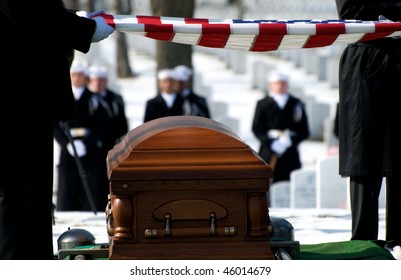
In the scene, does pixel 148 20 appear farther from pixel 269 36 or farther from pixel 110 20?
pixel 269 36

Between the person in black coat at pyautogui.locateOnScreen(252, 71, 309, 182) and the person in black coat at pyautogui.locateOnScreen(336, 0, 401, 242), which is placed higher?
the person in black coat at pyautogui.locateOnScreen(336, 0, 401, 242)

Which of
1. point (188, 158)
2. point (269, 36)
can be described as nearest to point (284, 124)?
point (269, 36)

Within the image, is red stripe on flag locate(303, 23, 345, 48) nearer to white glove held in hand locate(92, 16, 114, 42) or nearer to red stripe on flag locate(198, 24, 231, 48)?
red stripe on flag locate(198, 24, 231, 48)

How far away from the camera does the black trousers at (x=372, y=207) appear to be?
707 cm

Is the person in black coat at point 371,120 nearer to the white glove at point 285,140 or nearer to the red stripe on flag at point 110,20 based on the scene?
the red stripe on flag at point 110,20

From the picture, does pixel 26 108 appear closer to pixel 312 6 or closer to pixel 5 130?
pixel 5 130

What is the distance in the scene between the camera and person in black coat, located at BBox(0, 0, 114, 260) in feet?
18.6

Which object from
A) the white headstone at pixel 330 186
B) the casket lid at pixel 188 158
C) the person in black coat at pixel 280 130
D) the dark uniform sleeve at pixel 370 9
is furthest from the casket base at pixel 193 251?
the person in black coat at pixel 280 130

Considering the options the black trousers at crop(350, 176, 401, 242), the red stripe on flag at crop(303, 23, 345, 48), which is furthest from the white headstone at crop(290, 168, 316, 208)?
the red stripe on flag at crop(303, 23, 345, 48)

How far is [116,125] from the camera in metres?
14.8

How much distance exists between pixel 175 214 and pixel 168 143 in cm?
35

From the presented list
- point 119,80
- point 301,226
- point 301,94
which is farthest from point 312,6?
point 301,226

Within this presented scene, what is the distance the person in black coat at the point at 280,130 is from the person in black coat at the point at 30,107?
968cm

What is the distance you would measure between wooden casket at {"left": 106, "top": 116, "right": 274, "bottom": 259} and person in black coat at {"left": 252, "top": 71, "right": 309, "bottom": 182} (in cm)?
967
